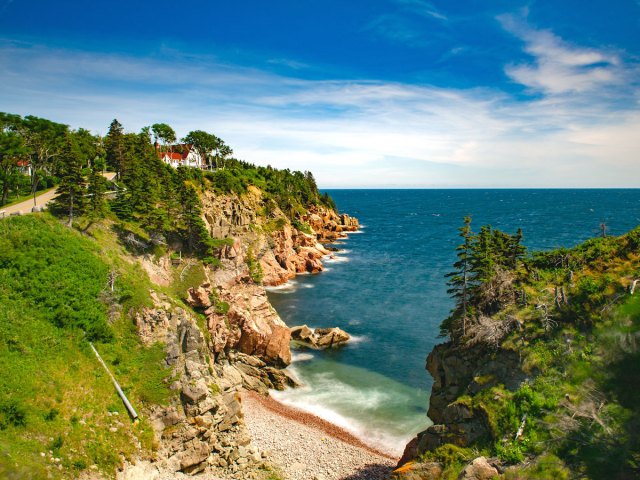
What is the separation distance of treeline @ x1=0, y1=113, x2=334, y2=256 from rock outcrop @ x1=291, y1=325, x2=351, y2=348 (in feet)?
50.3

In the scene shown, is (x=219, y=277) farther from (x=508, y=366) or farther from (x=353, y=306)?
(x=508, y=366)

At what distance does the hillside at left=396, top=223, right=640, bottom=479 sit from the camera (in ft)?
34.0

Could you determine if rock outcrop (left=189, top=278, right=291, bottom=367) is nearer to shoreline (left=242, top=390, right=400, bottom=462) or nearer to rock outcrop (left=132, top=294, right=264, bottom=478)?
rock outcrop (left=132, top=294, right=264, bottom=478)

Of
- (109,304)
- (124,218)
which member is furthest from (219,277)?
(109,304)

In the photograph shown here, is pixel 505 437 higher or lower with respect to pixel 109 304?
lower

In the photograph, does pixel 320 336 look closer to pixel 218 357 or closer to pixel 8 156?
pixel 218 357

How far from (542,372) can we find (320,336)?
103 ft

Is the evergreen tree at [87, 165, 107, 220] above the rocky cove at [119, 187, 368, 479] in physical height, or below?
above

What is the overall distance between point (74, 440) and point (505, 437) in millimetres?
22670

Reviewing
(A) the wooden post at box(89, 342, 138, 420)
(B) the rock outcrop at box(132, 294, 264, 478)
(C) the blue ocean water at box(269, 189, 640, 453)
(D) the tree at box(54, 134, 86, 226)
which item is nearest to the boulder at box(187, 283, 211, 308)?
(B) the rock outcrop at box(132, 294, 264, 478)

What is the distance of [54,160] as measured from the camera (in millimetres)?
67000

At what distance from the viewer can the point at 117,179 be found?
61.8m

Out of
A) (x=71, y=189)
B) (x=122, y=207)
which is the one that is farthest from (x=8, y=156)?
(x=71, y=189)

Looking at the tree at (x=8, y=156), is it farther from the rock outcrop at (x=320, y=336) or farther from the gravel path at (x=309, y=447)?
the gravel path at (x=309, y=447)
